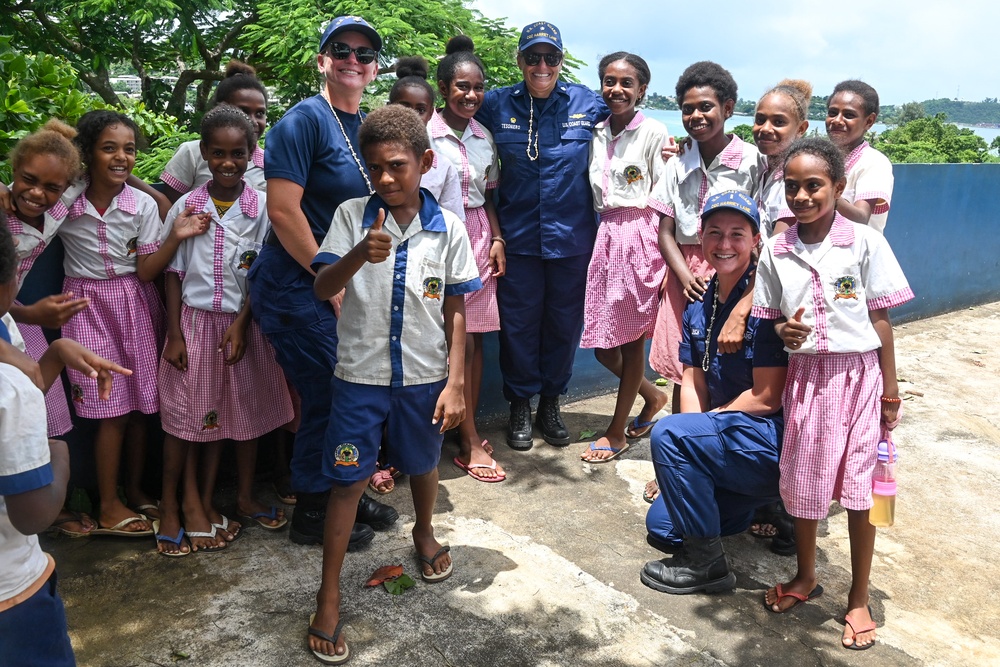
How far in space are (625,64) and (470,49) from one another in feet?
2.97

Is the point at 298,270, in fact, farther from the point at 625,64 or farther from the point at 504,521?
the point at 625,64

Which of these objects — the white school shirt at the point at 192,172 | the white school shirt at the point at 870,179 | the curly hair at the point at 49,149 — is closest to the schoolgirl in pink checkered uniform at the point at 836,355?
the white school shirt at the point at 870,179

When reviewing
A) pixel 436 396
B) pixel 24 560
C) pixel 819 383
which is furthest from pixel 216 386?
pixel 819 383

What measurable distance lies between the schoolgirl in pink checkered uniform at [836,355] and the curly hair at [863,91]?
1.31m

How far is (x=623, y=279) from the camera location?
4.55 m

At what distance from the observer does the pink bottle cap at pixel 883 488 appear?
10.3ft

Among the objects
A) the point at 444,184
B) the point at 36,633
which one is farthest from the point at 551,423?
the point at 36,633

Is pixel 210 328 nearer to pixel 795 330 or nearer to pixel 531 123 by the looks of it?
pixel 531 123

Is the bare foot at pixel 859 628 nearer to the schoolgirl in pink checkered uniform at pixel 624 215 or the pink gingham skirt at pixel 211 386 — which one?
the schoolgirl in pink checkered uniform at pixel 624 215

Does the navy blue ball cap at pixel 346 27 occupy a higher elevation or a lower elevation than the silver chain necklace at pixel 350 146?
higher

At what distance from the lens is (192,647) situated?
9.65 ft

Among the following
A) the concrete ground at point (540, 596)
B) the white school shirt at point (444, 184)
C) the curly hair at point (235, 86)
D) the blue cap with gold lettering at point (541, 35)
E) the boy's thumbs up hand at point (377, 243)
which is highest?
the blue cap with gold lettering at point (541, 35)

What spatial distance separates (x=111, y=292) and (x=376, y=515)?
1407 millimetres

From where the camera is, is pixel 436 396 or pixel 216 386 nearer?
pixel 436 396
